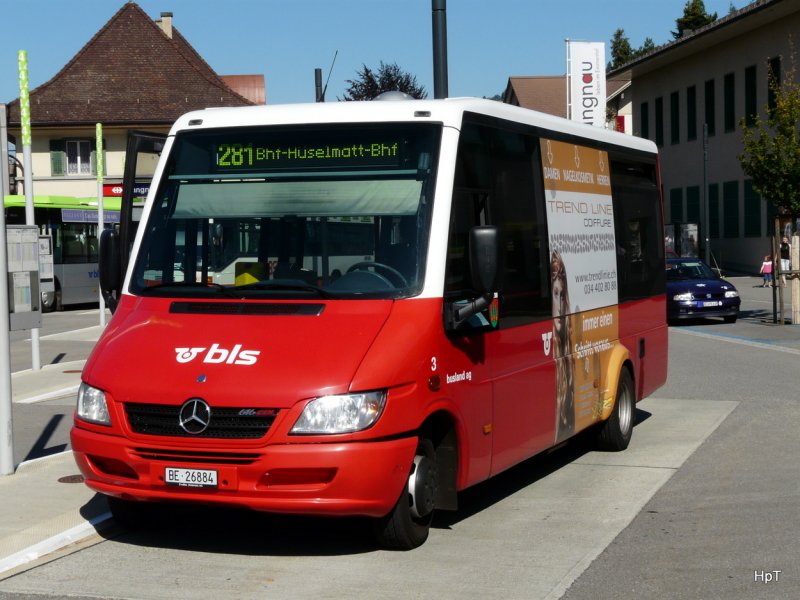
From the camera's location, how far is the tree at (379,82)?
42.8 m

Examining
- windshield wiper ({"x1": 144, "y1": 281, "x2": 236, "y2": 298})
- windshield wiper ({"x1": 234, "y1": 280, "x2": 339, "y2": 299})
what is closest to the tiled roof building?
windshield wiper ({"x1": 144, "y1": 281, "x2": 236, "y2": 298})

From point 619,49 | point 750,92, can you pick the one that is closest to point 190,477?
point 750,92

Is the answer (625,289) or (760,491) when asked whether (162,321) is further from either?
(625,289)

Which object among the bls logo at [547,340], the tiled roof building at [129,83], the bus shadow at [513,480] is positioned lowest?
the bus shadow at [513,480]

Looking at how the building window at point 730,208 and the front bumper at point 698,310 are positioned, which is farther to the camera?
the building window at point 730,208

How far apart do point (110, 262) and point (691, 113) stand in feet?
179

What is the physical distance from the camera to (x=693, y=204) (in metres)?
60.3

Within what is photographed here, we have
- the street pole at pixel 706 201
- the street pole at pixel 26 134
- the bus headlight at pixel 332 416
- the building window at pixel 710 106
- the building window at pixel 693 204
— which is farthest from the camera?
the building window at pixel 693 204

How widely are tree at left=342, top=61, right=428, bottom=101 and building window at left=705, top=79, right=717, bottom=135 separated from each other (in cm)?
1351

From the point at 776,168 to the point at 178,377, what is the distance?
2338 centimetres

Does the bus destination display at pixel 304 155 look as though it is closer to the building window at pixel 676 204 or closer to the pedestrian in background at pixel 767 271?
the pedestrian in background at pixel 767 271

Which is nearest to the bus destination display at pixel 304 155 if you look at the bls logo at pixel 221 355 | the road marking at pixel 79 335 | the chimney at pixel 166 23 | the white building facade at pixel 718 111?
the bls logo at pixel 221 355

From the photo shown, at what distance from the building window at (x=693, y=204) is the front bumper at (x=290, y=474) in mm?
53928

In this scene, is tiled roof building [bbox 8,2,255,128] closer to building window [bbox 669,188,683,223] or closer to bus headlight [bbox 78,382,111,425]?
building window [bbox 669,188,683,223]
